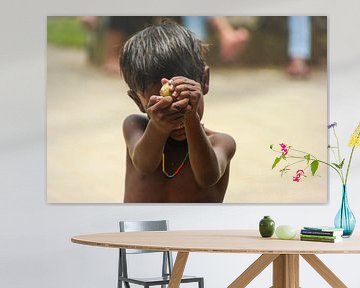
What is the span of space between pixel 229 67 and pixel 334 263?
170 cm

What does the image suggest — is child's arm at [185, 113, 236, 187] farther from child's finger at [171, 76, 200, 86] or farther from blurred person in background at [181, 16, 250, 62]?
blurred person in background at [181, 16, 250, 62]

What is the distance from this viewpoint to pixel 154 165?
20.3ft

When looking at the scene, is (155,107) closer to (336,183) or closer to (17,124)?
(17,124)

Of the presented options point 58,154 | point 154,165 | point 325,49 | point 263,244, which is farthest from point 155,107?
point 263,244

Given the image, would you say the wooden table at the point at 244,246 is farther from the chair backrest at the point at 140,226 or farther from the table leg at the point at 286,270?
the chair backrest at the point at 140,226

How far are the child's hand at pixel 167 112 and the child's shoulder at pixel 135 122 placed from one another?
0.10m

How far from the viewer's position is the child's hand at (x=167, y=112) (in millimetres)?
6117

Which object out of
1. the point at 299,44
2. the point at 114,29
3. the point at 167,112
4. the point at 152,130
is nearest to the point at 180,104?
the point at 167,112

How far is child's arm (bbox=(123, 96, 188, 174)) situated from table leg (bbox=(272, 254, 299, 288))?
2.06 m

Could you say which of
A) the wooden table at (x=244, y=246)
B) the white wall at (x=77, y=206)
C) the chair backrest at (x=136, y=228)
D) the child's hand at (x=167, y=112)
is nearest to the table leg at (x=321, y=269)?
the wooden table at (x=244, y=246)

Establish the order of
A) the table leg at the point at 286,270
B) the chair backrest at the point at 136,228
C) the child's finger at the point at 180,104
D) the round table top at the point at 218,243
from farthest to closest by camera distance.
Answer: the child's finger at the point at 180,104, the chair backrest at the point at 136,228, the table leg at the point at 286,270, the round table top at the point at 218,243

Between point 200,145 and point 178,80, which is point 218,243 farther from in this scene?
point 178,80

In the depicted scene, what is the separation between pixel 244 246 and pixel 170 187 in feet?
8.06

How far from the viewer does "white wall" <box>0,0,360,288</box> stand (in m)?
6.25
